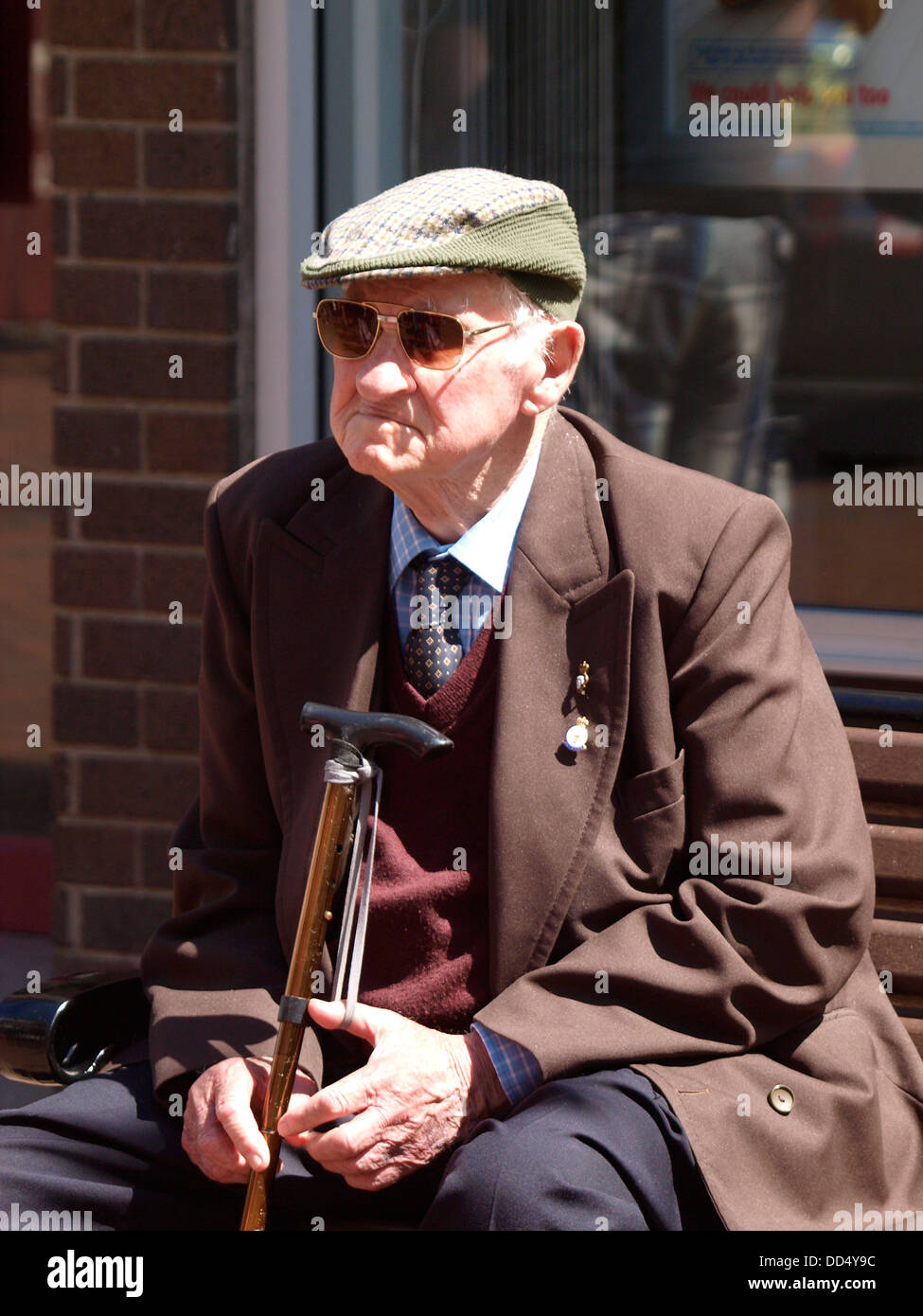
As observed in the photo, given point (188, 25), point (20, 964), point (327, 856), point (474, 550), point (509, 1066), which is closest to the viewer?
point (327, 856)

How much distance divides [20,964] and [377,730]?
2641mm

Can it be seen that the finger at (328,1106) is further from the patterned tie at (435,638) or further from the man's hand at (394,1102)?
the patterned tie at (435,638)

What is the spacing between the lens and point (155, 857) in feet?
13.1

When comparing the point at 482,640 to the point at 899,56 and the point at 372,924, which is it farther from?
the point at 899,56

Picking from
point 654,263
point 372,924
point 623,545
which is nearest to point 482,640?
point 623,545

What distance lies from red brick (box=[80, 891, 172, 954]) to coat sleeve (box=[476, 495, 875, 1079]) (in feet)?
5.65

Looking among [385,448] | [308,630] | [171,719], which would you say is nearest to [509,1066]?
[308,630]

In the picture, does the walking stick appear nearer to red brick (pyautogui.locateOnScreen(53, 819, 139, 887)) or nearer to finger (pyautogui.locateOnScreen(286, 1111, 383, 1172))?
finger (pyautogui.locateOnScreen(286, 1111, 383, 1172))

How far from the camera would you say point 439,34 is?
377cm

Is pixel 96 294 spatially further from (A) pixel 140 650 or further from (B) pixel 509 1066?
(B) pixel 509 1066

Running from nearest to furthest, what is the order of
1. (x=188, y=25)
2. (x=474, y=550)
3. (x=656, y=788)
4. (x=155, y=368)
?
(x=656, y=788) → (x=474, y=550) → (x=188, y=25) → (x=155, y=368)

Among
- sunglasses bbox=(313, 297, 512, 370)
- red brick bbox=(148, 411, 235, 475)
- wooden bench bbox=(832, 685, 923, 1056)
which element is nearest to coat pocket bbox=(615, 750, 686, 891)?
sunglasses bbox=(313, 297, 512, 370)

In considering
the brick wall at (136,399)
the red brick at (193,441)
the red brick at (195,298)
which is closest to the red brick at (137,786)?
the brick wall at (136,399)

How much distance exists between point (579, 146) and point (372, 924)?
6.44ft
